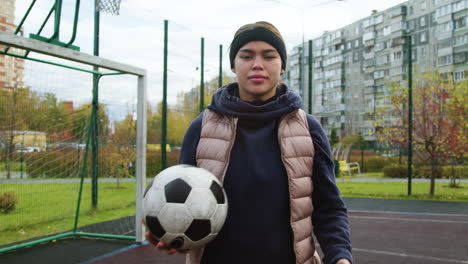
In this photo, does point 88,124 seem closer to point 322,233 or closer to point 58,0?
point 58,0

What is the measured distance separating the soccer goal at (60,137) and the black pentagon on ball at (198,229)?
12.0ft

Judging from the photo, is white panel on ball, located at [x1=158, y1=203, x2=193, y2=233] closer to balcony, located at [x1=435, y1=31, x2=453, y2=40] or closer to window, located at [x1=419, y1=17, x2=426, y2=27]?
balcony, located at [x1=435, y1=31, x2=453, y2=40]

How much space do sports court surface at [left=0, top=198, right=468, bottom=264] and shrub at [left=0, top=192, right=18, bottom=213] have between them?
760 mm

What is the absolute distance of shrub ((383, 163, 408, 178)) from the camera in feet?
50.3

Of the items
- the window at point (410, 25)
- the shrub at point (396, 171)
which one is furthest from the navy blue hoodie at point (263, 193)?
the window at point (410, 25)

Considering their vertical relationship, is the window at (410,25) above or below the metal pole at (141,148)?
above

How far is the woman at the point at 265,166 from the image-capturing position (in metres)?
1.51

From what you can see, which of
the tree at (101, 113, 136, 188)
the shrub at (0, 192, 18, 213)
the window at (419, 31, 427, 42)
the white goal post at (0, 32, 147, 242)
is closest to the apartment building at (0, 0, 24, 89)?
the white goal post at (0, 32, 147, 242)

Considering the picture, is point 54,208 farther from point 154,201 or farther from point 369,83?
point 369,83

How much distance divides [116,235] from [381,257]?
4002 mm

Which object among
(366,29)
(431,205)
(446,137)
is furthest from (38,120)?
(366,29)

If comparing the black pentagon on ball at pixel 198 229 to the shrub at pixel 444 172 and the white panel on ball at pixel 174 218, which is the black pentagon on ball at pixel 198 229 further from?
the shrub at pixel 444 172

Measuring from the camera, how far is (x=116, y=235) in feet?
20.9

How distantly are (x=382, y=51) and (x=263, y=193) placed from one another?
1756 inches
